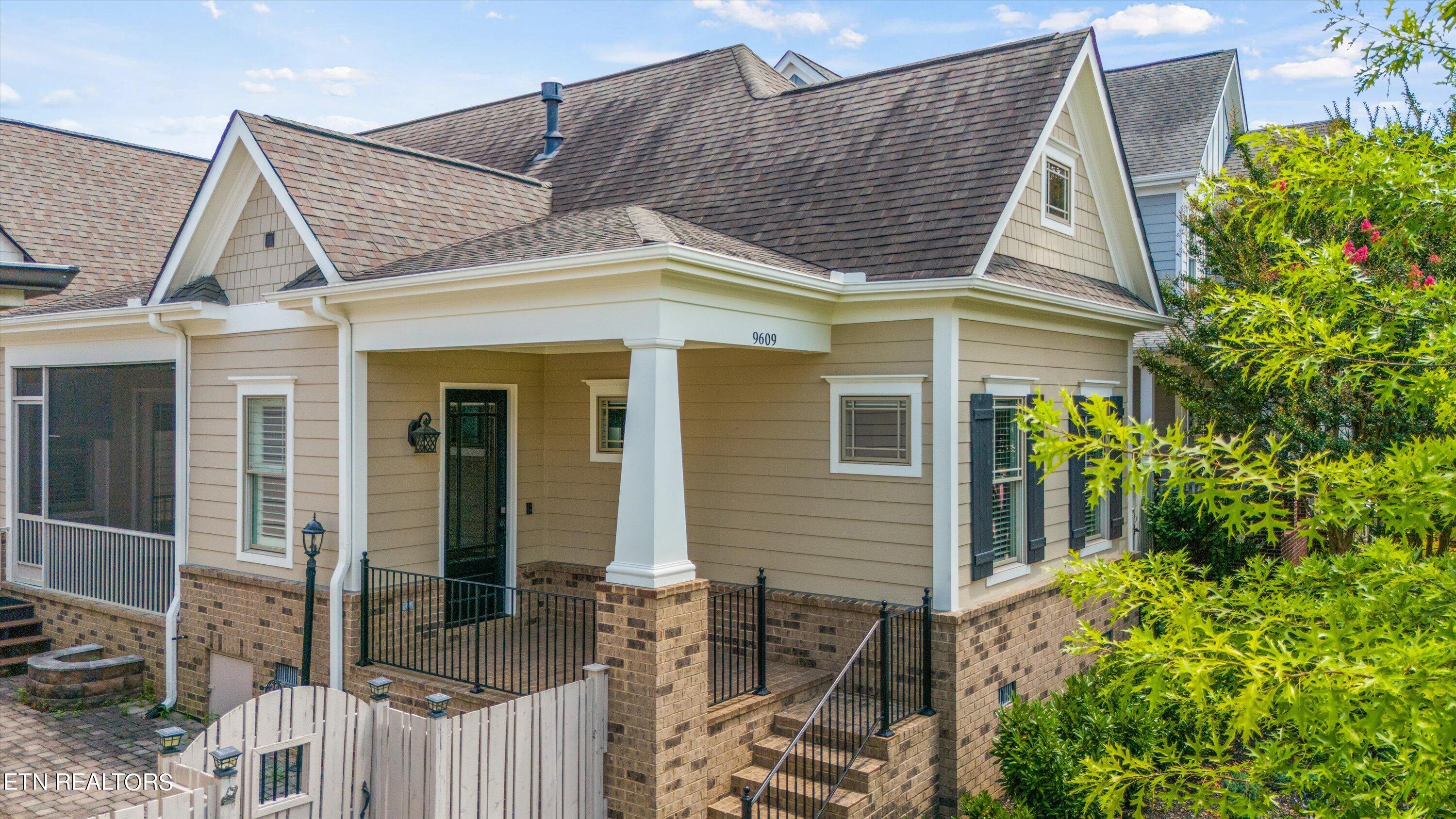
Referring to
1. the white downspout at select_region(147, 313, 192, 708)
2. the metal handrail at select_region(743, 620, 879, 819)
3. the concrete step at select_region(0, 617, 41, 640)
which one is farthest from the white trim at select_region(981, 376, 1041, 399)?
the concrete step at select_region(0, 617, 41, 640)

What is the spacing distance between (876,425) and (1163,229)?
1031 cm

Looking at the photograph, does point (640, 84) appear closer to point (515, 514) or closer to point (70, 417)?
point (515, 514)

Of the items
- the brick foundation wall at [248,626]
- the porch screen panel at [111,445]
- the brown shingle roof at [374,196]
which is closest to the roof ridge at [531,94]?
the brown shingle roof at [374,196]

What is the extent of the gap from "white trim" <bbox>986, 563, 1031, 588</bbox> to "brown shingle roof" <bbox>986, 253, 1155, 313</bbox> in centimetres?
258

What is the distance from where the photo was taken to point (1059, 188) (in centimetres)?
1087

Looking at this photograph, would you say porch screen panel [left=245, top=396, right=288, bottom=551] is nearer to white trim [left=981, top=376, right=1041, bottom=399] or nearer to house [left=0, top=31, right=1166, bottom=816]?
house [left=0, top=31, right=1166, bottom=816]

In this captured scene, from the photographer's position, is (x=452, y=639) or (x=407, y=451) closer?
(x=452, y=639)

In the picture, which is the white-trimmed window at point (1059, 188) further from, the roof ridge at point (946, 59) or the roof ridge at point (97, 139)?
the roof ridge at point (97, 139)

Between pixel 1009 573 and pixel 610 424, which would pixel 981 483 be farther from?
pixel 610 424

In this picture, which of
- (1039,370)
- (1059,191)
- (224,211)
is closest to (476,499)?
(224,211)

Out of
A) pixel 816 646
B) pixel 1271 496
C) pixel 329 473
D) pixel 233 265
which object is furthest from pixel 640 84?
pixel 1271 496

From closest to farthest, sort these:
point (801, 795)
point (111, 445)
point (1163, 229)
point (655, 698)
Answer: point (655, 698) < point (801, 795) < point (111, 445) < point (1163, 229)

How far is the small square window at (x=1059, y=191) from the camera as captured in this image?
10641 mm

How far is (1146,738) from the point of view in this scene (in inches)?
350
